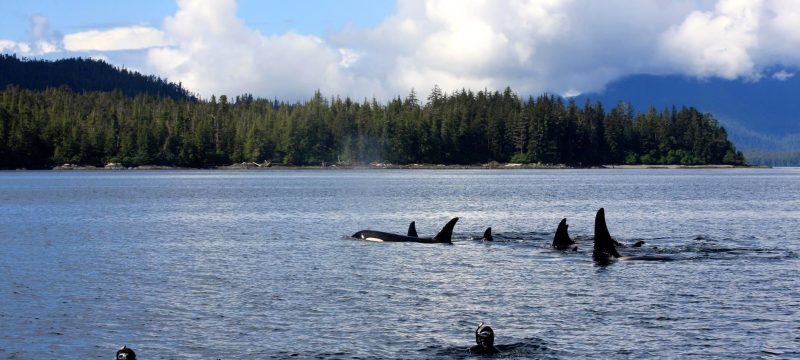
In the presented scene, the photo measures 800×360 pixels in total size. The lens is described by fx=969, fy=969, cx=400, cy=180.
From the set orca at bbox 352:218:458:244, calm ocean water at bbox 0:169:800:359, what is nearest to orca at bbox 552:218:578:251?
calm ocean water at bbox 0:169:800:359

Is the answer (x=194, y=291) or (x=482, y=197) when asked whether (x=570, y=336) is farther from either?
(x=482, y=197)

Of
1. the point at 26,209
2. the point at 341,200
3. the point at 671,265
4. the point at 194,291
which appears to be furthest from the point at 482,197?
the point at 194,291

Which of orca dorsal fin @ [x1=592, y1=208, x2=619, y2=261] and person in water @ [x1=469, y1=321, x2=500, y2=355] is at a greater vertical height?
orca dorsal fin @ [x1=592, y1=208, x2=619, y2=261]

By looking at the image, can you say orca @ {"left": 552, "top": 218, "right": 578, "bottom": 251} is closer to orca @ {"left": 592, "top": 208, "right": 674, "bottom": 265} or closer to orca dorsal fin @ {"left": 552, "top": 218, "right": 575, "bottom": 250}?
orca dorsal fin @ {"left": 552, "top": 218, "right": 575, "bottom": 250}

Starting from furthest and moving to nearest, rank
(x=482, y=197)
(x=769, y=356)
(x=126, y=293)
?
(x=482, y=197) → (x=126, y=293) → (x=769, y=356)

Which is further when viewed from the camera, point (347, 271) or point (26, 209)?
point (26, 209)

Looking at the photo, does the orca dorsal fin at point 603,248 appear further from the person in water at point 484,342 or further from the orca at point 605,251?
the person in water at point 484,342

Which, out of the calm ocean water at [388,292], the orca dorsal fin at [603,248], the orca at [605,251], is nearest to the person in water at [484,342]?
the calm ocean water at [388,292]

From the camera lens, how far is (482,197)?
11194cm

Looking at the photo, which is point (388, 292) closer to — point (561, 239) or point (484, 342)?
point (484, 342)

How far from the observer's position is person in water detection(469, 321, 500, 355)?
24.7 meters

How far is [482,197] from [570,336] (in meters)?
84.4

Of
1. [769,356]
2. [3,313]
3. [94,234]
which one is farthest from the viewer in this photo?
[94,234]

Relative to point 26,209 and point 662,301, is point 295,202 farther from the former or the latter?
point 662,301
